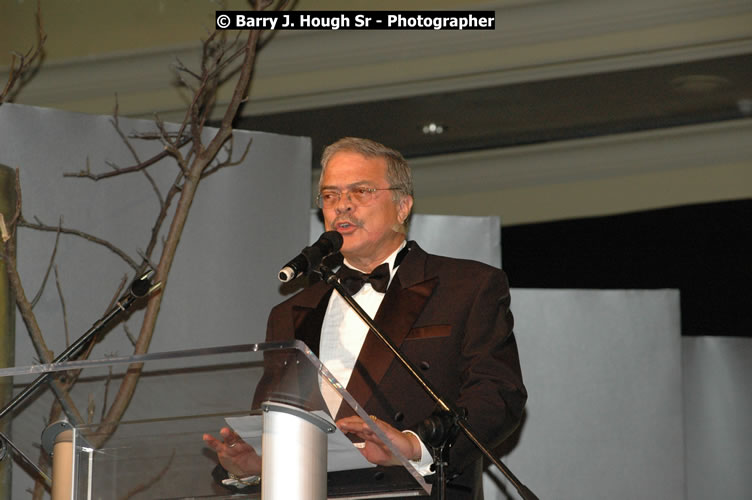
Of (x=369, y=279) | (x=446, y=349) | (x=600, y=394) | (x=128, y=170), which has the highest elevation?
(x=128, y=170)

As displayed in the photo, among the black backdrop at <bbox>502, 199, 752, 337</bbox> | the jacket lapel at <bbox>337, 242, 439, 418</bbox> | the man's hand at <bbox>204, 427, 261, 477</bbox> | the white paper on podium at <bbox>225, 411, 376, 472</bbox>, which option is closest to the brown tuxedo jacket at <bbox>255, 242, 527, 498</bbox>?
the jacket lapel at <bbox>337, 242, 439, 418</bbox>

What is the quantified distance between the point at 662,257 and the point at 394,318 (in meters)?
3.22

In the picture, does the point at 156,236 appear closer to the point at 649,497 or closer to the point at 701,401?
the point at 649,497

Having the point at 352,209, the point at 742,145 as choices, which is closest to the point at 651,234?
the point at 742,145

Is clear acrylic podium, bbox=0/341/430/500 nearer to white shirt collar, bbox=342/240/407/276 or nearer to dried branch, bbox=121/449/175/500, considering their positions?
dried branch, bbox=121/449/175/500

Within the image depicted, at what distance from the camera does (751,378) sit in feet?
15.8

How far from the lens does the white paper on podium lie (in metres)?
1.63

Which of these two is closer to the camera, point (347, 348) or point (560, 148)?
point (347, 348)

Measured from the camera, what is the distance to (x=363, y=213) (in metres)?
2.95

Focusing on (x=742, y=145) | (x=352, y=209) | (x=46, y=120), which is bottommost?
(x=352, y=209)

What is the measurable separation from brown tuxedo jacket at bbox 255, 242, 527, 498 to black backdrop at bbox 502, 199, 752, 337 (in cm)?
294

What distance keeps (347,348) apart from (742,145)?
394 cm

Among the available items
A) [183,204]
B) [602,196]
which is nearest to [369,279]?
[183,204]

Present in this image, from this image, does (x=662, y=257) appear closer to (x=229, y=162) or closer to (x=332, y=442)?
(x=229, y=162)
